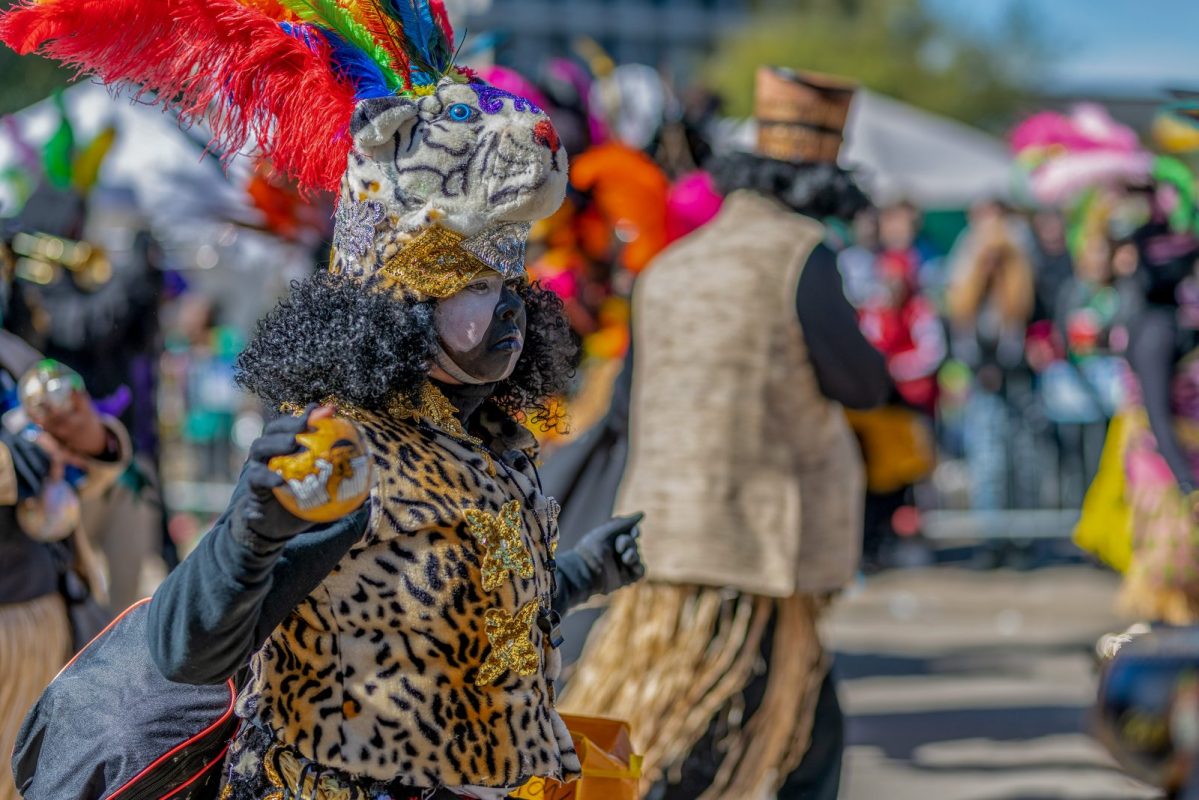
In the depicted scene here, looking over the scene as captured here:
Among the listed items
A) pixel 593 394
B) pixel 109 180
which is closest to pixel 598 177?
pixel 593 394

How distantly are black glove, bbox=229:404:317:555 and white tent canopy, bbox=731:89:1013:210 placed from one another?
12.4m

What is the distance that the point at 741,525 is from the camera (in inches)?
162

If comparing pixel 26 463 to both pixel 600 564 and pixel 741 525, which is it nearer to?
pixel 600 564

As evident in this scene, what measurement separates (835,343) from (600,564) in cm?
155

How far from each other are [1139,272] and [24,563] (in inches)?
158

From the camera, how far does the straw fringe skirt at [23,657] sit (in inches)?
138

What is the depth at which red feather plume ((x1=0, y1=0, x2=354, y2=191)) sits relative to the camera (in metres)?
2.33

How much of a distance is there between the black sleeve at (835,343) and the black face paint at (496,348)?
180 cm

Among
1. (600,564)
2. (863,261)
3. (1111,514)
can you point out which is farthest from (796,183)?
(863,261)

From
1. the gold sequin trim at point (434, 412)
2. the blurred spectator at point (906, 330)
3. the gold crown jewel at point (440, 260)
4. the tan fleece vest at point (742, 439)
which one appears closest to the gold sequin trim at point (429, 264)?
the gold crown jewel at point (440, 260)

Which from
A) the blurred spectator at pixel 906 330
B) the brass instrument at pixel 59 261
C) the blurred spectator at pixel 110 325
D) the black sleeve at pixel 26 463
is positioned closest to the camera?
the black sleeve at pixel 26 463

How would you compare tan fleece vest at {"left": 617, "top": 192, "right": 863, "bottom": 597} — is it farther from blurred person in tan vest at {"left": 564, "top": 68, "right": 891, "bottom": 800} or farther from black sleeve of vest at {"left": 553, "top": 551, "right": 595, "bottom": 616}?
black sleeve of vest at {"left": 553, "top": 551, "right": 595, "bottom": 616}

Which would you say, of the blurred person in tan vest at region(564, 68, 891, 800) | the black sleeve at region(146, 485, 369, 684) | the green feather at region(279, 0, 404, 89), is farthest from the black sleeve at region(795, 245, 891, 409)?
the black sleeve at region(146, 485, 369, 684)

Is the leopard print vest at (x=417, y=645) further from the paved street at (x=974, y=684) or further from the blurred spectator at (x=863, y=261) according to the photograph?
the blurred spectator at (x=863, y=261)
